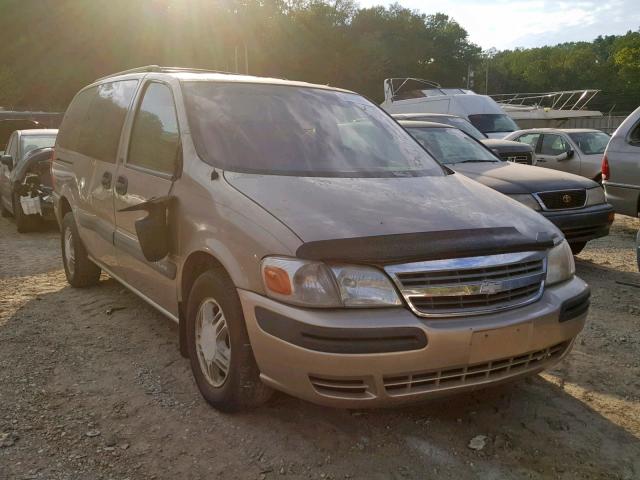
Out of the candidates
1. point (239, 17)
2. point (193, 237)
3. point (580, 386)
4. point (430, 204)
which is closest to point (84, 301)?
point (193, 237)

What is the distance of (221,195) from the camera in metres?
3.12

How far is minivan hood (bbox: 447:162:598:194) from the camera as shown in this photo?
6.39 metres

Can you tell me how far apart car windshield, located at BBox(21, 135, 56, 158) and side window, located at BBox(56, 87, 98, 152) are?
447 cm

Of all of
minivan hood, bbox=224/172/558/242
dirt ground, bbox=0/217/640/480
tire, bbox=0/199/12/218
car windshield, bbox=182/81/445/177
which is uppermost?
car windshield, bbox=182/81/445/177

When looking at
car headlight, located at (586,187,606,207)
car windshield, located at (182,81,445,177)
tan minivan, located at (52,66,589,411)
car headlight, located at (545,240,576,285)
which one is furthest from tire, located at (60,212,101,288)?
car headlight, located at (586,187,606,207)

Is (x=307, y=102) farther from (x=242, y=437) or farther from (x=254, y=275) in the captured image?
(x=242, y=437)

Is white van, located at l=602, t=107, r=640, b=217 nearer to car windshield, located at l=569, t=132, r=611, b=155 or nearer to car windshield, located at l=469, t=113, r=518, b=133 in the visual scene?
car windshield, located at l=569, t=132, r=611, b=155

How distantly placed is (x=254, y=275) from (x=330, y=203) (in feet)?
1.72

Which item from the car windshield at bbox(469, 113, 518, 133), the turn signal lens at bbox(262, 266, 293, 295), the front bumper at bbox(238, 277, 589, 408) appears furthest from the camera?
the car windshield at bbox(469, 113, 518, 133)

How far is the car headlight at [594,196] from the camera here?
655cm

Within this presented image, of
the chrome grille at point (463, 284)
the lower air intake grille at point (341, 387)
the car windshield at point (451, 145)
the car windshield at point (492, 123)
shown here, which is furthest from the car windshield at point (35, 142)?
the car windshield at point (492, 123)

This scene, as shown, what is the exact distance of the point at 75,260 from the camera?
561 cm

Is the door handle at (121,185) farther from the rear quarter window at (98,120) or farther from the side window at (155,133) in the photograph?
the rear quarter window at (98,120)

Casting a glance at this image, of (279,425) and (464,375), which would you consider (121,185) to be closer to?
(279,425)
